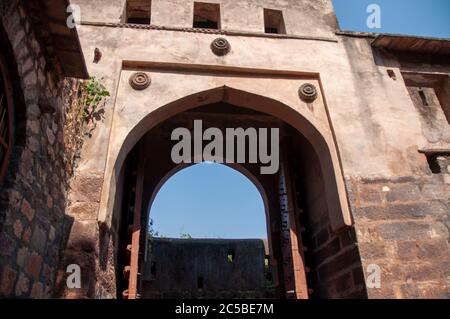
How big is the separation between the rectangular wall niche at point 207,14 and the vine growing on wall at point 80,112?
227cm

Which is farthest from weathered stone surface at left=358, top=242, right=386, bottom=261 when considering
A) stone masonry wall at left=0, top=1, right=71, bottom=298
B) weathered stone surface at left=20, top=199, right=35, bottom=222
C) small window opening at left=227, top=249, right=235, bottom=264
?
small window opening at left=227, top=249, right=235, bottom=264

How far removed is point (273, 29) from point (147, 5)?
2067 mm

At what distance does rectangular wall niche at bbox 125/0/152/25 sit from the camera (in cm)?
545

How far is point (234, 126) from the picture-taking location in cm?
652

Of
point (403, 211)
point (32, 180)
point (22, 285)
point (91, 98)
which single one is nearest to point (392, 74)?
point (403, 211)

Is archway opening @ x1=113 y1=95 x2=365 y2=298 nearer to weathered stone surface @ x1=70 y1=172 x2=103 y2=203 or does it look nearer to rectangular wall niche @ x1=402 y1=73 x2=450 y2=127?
weathered stone surface @ x1=70 y1=172 x2=103 y2=203

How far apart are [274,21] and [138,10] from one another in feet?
7.10

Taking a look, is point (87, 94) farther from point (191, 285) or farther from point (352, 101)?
point (191, 285)

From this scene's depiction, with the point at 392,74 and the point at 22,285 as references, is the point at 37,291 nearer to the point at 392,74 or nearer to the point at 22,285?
the point at 22,285

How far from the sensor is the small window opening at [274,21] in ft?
18.4

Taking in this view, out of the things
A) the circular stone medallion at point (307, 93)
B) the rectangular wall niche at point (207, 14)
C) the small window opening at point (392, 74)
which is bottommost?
the circular stone medallion at point (307, 93)

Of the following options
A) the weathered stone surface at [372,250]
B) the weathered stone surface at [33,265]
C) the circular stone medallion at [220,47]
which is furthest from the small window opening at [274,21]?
the weathered stone surface at [33,265]

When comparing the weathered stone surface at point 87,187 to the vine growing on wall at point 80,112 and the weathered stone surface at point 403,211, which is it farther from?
the weathered stone surface at point 403,211

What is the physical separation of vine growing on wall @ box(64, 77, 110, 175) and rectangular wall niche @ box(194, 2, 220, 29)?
2268 millimetres
